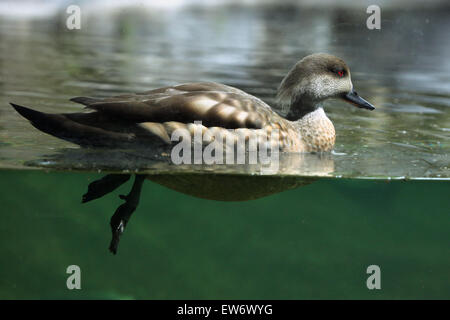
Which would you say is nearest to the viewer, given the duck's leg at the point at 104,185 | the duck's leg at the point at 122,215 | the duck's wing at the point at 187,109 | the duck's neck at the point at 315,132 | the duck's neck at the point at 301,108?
the duck's wing at the point at 187,109

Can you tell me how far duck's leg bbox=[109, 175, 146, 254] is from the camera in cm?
Result: 623

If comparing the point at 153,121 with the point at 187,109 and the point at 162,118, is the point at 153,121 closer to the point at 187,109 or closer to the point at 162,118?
the point at 162,118

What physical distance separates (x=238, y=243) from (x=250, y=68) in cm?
426

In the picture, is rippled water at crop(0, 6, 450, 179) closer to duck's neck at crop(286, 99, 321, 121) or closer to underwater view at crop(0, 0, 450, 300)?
underwater view at crop(0, 0, 450, 300)

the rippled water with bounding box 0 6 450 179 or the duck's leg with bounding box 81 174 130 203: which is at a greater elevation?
the rippled water with bounding box 0 6 450 179

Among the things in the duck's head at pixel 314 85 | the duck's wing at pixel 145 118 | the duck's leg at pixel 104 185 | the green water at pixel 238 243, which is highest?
the duck's head at pixel 314 85

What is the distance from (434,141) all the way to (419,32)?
8505 mm

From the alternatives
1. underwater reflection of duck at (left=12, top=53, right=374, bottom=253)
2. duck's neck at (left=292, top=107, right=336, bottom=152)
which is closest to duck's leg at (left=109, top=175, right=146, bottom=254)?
underwater reflection of duck at (left=12, top=53, right=374, bottom=253)

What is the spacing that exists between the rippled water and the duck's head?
1.58ft

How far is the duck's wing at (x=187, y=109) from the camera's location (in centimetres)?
584

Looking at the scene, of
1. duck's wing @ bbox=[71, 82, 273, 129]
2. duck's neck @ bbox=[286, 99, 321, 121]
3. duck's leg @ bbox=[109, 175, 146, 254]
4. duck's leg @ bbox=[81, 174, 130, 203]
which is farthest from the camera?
duck's neck @ bbox=[286, 99, 321, 121]

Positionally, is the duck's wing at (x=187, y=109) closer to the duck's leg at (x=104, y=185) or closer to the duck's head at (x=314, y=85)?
the duck's leg at (x=104, y=185)

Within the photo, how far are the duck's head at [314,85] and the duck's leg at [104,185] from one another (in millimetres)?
1657

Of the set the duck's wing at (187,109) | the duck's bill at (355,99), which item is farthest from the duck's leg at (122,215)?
the duck's bill at (355,99)
